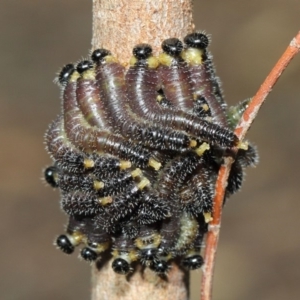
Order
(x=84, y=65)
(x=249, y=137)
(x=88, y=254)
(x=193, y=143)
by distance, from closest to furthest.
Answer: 1. (x=193, y=143)
2. (x=84, y=65)
3. (x=88, y=254)
4. (x=249, y=137)

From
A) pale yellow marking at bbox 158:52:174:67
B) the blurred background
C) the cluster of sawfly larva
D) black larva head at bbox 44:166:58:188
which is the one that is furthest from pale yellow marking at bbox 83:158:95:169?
the blurred background

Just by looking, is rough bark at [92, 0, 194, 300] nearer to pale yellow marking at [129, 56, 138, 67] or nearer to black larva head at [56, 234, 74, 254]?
pale yellow marking at [129, 56, 138, 67]

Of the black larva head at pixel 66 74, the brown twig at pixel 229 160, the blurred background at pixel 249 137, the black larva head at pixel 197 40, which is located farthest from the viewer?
the blurred background at pixel 249 137

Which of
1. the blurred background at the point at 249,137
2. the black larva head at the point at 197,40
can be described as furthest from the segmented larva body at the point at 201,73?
the blurred background at the point at 249,137

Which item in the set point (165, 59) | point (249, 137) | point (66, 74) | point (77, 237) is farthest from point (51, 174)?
point (249, 137)

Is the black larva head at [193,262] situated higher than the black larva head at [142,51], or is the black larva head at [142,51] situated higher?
the black larva head at [142,51]

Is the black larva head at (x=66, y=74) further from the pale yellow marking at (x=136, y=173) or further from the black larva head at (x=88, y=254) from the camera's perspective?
the black larva head at (x=88, y=254)

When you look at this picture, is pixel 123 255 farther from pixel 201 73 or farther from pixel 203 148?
pixel 201 73

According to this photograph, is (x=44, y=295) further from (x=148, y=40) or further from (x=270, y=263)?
(x=148, y=40)
